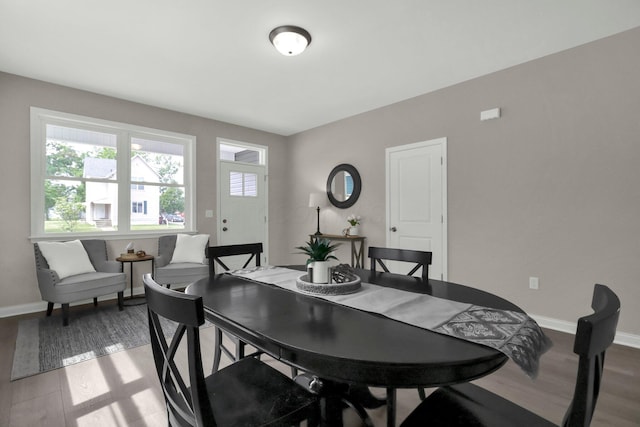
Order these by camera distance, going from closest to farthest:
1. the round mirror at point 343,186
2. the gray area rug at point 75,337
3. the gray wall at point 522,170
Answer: the gray area rug at point 75,337 < the gray wall at point 522,170 < the round mirror at point 343,186

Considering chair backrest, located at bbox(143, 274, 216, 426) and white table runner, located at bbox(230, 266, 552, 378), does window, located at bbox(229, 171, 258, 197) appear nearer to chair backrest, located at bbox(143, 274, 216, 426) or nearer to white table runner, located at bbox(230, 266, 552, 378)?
white table runner, located at bbox(230, 266, 552, 378)

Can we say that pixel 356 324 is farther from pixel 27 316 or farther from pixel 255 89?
pixel 27 316

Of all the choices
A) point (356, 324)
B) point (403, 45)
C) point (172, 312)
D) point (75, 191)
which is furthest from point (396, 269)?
point (75, 191)

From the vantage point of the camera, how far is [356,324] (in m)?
1.12

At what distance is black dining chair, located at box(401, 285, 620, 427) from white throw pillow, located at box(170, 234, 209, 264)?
3727 millimetres

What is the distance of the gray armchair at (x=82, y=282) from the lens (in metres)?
3.04

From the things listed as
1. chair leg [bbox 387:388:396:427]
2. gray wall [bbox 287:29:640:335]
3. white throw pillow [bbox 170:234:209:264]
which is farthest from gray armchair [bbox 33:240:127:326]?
gray wall [bbox 287:29:640:335]

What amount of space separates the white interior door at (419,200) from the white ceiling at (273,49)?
771mm

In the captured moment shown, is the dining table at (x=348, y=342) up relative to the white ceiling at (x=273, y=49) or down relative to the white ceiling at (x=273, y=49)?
down

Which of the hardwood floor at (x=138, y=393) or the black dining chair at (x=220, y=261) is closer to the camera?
the hardwood floor at (x=138, y=393)

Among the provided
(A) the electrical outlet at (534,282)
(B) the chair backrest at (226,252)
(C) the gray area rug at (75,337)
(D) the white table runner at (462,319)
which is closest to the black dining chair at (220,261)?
(B) the chair backrest at (226,252)

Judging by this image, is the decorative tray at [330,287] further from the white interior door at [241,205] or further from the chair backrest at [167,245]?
the white interior door at [241,205]

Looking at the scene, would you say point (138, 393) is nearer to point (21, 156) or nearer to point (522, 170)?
point (21, 156)

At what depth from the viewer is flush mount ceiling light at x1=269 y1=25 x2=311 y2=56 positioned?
2.50 meters
